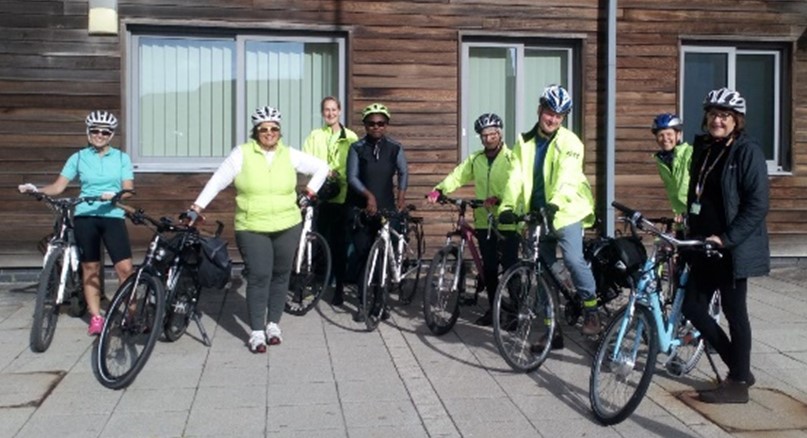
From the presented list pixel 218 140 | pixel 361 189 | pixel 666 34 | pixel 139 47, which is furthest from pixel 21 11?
pixel 666 34

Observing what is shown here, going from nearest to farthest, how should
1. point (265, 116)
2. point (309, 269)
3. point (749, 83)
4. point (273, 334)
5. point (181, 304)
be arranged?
point (265, 116), point (181, 304), point (273, 334), point (309, 269), point (749, 83)

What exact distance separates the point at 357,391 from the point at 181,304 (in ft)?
5.68

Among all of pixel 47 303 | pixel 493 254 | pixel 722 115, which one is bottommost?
pixel 47 303

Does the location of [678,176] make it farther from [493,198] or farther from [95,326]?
[95,326]

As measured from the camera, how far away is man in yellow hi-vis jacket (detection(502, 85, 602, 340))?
6.29m

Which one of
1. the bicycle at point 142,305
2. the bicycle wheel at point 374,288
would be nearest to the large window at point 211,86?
the bicycle wheel at point 374,288

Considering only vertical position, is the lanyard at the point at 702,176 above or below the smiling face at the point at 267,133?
below

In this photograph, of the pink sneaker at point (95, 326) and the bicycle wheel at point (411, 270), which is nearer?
the pink sneaker at point (95, 326)

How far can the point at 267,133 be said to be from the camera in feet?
22.0

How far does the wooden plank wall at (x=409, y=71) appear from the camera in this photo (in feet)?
31.5

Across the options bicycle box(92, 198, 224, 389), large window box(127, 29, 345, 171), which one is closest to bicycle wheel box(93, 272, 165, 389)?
bicycle box(92, 198, 224, 389)

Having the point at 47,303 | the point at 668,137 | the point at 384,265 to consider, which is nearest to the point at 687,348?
the point at 668,137

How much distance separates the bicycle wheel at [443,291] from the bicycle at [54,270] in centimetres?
255

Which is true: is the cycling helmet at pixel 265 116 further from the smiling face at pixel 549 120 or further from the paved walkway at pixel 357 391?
the smiling face at pixel 549 120
